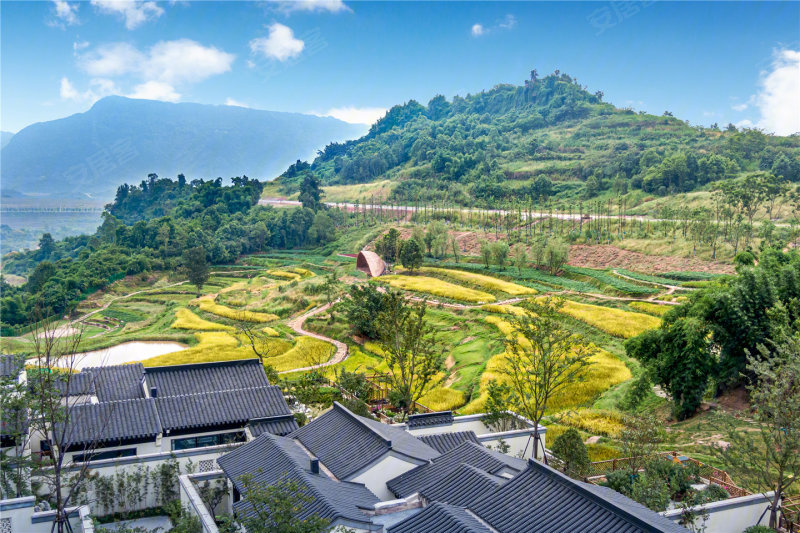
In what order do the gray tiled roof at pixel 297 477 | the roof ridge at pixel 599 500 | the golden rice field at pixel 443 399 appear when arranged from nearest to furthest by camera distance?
the roof ridge at pixel 599 500 → the gray tiled roof at pixel 297 477 → the golden rice field at pixel 443 399

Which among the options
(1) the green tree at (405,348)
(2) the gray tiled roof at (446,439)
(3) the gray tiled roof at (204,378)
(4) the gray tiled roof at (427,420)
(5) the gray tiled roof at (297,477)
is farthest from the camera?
(1) the green tree at (405,348)

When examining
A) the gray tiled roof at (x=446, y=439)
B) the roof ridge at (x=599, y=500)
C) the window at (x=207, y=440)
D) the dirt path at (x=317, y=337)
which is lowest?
the dirt path at (x=317, y=337)

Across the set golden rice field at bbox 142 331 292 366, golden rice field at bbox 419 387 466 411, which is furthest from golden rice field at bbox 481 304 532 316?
golden rice field at bbox 142 331 292 366

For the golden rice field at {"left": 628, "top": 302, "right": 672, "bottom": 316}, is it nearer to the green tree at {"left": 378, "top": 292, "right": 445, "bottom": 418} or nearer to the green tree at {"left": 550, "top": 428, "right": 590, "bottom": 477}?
the green tree at {"left": 378, "top": 292, "right": 445, "bottom": 418}

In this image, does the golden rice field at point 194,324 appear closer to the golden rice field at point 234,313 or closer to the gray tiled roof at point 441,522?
the golden rice field at point 234,313

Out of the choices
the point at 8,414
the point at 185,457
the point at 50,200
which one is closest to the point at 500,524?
the point at 185,457

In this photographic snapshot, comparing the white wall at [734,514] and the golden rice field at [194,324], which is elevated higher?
the white wall at [734,514]

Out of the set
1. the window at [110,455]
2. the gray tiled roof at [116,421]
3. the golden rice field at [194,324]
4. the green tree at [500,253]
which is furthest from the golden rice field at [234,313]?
the window at [110,455]
